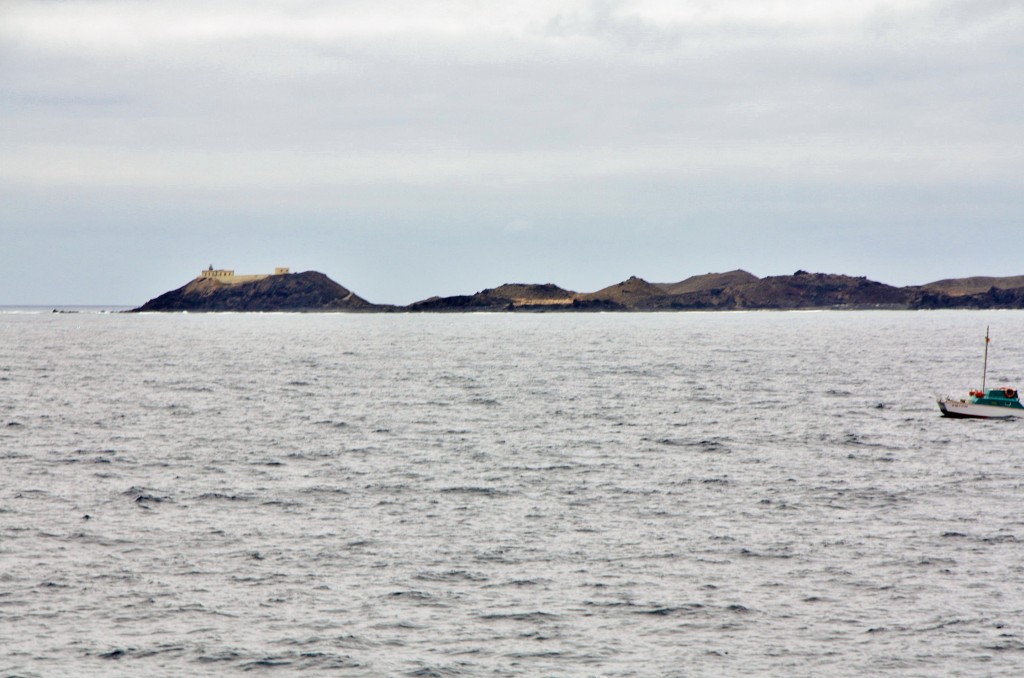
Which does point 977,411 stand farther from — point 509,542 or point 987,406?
point 509,542

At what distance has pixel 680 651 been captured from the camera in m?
23.1

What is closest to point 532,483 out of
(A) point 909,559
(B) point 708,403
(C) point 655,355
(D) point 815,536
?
(D) point 815,536

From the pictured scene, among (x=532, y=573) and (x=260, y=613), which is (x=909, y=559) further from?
(x=260, y=613)

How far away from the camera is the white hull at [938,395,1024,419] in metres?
67.0

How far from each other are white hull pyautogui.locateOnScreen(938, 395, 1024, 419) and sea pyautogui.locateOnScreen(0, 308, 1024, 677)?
1107mm

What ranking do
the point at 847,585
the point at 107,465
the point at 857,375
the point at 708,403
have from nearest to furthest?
the point at 847,585, the point at 107,465, the point at 708,403, the point at 857,375

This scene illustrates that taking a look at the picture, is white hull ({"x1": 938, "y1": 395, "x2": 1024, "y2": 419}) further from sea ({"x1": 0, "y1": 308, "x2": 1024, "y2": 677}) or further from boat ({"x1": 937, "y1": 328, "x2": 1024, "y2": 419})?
sea ({"x1": 0, "y1": 308, "x2": 1024, "y2": 677})

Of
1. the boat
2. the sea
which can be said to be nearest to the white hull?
the boat

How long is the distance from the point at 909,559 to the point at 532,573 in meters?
11.0

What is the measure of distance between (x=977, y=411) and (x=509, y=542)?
46419 mm

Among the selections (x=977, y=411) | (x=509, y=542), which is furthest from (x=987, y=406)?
(x=509, y=542)

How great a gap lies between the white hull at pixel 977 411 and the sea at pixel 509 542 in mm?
1107

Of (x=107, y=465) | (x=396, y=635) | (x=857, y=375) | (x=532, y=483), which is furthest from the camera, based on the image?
(x=857, y=375)

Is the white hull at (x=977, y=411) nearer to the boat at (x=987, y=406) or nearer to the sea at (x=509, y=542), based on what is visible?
the boat at (x=987, y=406)
